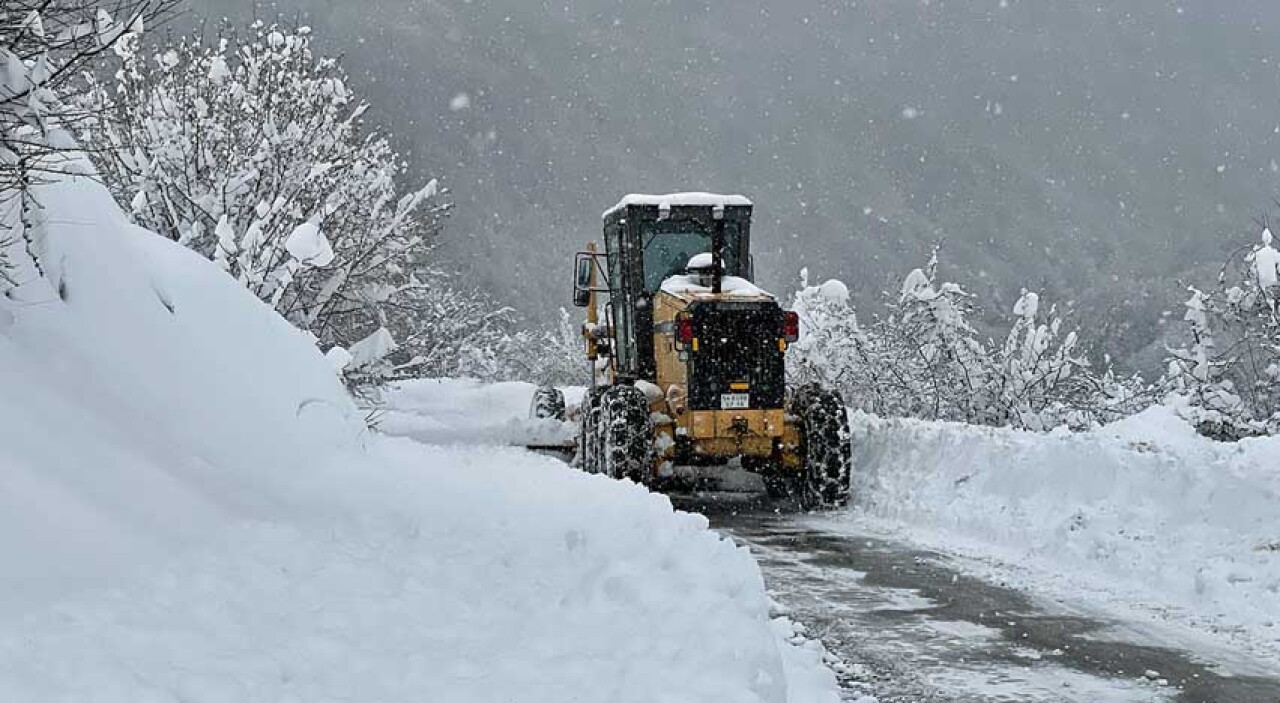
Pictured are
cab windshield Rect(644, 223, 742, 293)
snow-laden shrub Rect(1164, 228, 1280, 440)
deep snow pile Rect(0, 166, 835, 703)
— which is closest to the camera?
deep snow pile Rect(0, 166, 835, 703)

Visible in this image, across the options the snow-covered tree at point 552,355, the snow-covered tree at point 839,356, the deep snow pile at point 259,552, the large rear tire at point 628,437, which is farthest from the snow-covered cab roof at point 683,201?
the snow-covered tree at point 552,355

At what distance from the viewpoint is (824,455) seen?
1148 cm

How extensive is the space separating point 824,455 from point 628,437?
1.87 metres

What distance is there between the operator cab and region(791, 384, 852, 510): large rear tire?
5.94 ft

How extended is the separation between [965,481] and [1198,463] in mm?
2389

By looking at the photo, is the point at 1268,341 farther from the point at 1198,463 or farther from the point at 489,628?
the point at 489,628

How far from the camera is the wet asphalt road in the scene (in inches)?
212

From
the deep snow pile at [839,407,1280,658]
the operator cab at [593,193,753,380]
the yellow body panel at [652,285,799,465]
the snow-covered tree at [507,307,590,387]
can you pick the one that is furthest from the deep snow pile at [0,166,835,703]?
the snow-covered tree at [507,307,590,387]

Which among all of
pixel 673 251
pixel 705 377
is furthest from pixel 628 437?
pixel 673 251

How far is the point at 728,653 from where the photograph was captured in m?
4.93

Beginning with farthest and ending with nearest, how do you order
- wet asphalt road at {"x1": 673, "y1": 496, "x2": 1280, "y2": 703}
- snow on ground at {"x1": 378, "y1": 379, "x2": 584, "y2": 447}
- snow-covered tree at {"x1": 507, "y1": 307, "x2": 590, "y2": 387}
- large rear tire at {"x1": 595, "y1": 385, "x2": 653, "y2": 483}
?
snow-covered tree at {"x1": 507, "y1": 307, "x2": 590, "y2": 387} → snow on ground at {"x1": 378, "y1": 379, "x2": 584, "y2": 447} → large rear tire at {"x1": 595, "y1": 385, "x2": 653, "y2": 483} → wet asphalt road at {"x1": 673, "y1": 496, "x2": 1280, "y2": 703}

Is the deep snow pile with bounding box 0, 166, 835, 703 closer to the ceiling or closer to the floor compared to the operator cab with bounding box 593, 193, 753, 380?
closer to the floor

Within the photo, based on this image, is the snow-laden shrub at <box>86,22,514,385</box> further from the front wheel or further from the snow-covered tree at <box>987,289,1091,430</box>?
the snow-covered tree at <box>987,289,1091,430</box>

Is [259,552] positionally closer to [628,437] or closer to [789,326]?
[628,437]
